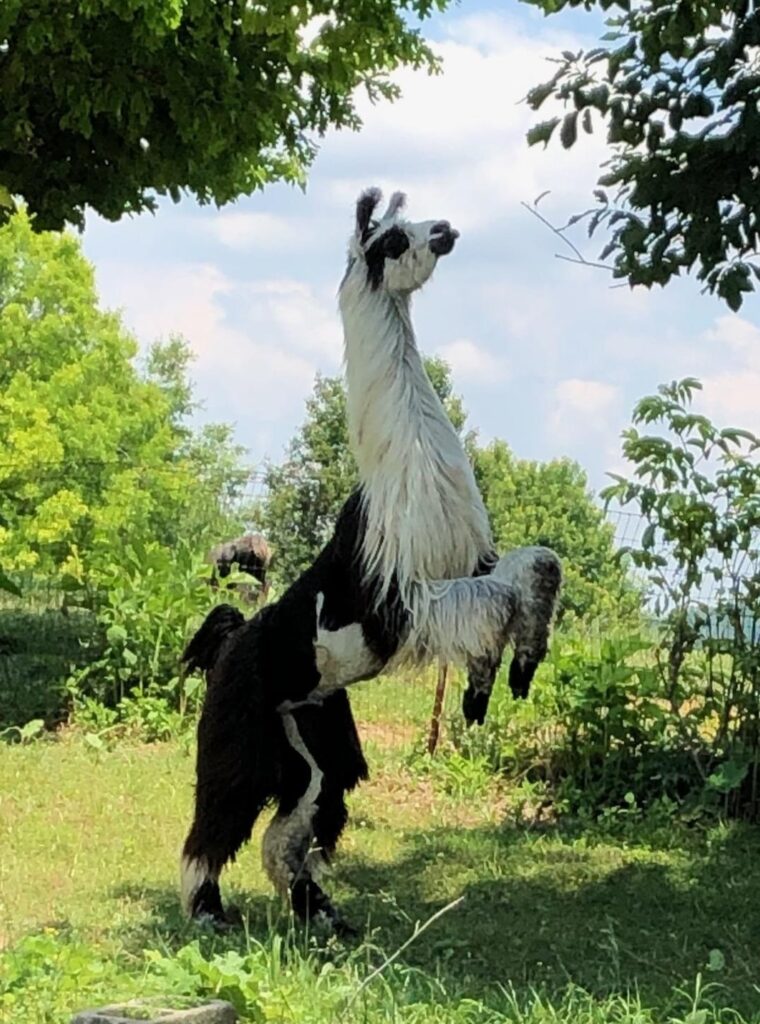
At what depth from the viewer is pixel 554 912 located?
19.6 ft

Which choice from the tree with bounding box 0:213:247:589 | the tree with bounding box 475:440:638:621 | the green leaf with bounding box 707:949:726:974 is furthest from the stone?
the tree with bounding box 475:440:638:621

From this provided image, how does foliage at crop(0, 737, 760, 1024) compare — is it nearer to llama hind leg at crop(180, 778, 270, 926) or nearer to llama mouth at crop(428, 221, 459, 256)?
llama hind leg at crop(180, 778, 270, 926)

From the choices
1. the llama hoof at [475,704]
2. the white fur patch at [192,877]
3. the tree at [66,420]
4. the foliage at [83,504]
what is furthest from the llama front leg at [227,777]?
the tree at [66,420]

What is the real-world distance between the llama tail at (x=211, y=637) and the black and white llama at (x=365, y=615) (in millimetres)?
46

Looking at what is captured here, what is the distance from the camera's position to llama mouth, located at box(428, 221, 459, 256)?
16.1 ft

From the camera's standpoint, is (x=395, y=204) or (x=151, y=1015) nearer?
(x=151, y=1015)

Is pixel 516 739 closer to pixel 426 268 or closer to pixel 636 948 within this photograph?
pixel 636 948

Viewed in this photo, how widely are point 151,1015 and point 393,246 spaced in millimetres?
2634

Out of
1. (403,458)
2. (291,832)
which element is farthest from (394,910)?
(403,458)

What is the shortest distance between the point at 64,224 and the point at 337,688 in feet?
11.7

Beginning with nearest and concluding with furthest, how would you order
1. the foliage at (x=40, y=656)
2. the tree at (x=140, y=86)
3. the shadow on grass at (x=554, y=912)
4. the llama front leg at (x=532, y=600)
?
the llama front leg at (x=532, y=600) → the shadow on grass at (x=554, y=912) → the tree at (x=140, y=86) → the foliage at (x=40, y=656)

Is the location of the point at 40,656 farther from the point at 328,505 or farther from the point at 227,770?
the point at 227,770

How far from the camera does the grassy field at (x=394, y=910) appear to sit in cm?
383

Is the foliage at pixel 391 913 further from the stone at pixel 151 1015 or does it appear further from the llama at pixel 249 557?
the llama at pixel 249 557
